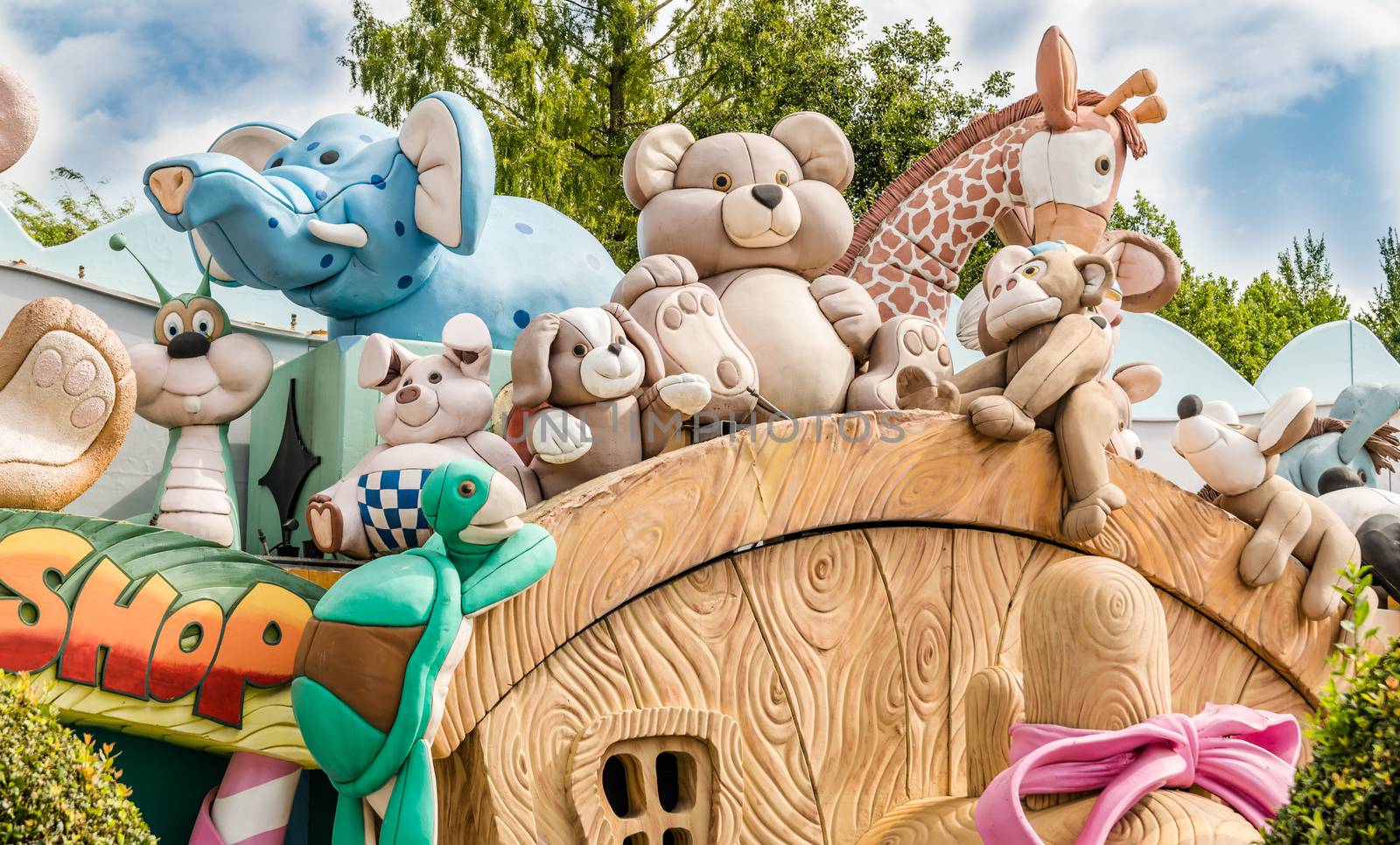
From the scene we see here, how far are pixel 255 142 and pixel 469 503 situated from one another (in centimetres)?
204

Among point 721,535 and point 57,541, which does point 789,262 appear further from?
point 57,541

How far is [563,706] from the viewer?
2234mm

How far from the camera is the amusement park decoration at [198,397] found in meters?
2.86

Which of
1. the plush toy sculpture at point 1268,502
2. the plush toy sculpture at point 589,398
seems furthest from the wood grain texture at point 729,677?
the plush toy sculpture at point 1268,502

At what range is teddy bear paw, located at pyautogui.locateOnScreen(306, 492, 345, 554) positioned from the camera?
2441mm

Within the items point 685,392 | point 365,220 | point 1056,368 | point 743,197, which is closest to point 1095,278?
point 1056,368

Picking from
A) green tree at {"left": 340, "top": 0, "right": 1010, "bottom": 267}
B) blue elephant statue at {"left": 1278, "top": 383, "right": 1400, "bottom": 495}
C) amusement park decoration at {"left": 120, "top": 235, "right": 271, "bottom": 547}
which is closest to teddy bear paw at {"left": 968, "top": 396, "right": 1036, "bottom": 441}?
amusement park decoration at {"left": 120, "top": 235, "right": 271, "bottom": 547}

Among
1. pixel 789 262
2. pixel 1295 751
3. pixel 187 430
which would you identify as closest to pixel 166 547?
pixel 187 430

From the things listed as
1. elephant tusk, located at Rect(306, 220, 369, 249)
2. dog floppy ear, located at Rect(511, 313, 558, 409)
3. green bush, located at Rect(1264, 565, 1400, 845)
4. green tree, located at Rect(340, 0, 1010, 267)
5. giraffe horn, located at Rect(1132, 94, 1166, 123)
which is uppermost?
green tree, located at Rect(340, 0, 1010, 267)

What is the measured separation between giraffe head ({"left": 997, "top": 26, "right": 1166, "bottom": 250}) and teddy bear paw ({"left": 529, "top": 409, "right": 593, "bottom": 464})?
2.09 meters

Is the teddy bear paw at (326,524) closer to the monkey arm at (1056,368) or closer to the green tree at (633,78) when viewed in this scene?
the monkey arm at (1056,368)

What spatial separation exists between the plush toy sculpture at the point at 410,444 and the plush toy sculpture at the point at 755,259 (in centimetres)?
40

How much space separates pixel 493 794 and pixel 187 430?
1.35m

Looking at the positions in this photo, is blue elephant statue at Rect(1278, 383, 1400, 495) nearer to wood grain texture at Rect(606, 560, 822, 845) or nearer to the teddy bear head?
the teddy bear head
